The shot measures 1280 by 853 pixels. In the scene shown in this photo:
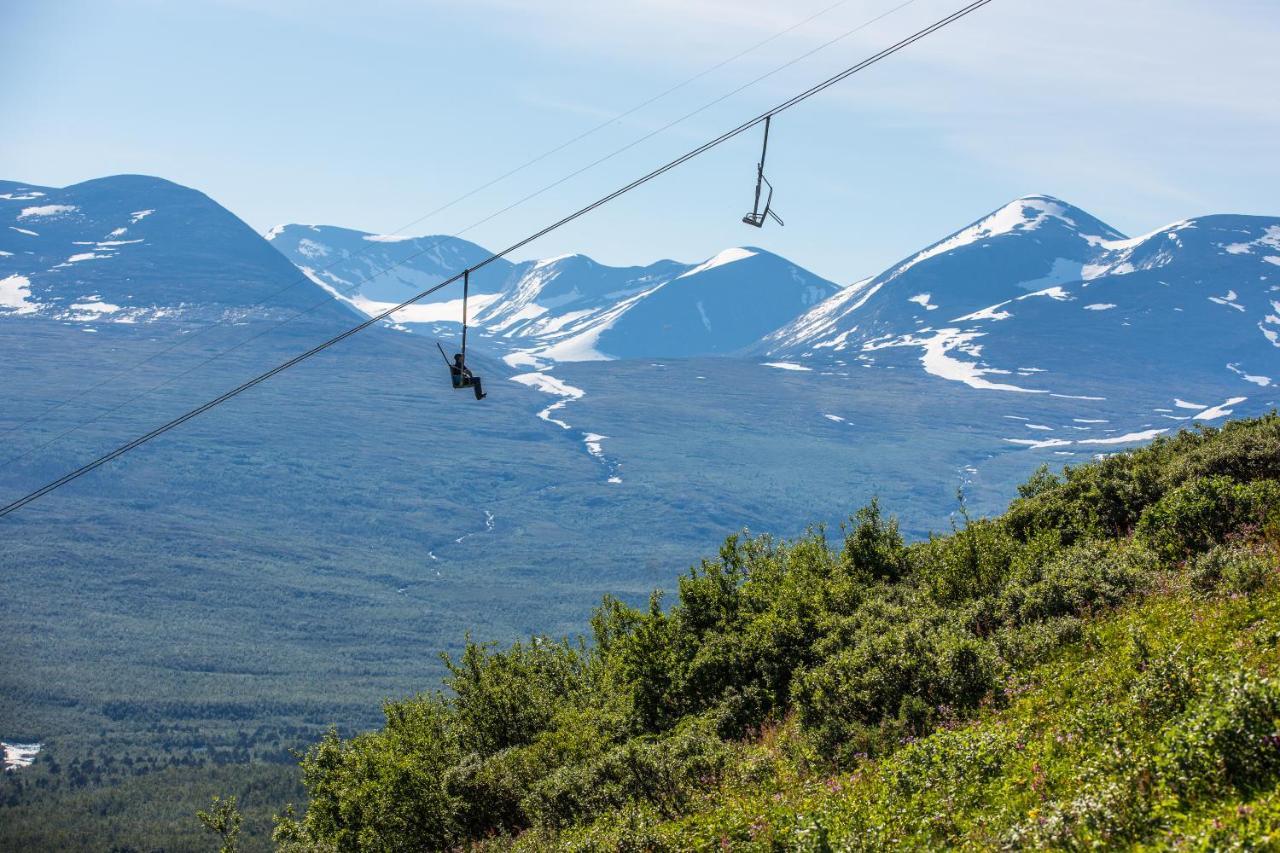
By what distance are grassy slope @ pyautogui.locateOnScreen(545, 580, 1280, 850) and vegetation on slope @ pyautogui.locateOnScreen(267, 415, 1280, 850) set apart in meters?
0.05

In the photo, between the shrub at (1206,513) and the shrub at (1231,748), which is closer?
the shrub at (1231,748)

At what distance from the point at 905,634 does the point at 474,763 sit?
51.6 feet

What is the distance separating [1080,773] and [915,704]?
7806 millimetres

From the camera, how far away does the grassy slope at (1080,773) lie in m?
13.3

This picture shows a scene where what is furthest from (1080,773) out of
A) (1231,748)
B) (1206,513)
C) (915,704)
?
(1206,513)

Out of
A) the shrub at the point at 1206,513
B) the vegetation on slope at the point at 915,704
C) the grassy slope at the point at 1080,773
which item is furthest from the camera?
the shrub at the point at 1206,513

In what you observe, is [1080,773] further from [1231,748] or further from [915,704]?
[915,704]

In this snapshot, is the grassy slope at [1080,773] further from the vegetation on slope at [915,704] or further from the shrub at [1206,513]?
the shrub at [1206,513]

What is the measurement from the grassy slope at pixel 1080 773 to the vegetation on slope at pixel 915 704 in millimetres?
54

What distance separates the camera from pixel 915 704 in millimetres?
22922

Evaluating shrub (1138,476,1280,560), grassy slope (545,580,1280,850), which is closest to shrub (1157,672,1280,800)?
grassy slope (545,580,1280,850)

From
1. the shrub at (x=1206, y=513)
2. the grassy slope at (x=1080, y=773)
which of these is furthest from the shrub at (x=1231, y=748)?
the shrub at (x=1206, y=513)

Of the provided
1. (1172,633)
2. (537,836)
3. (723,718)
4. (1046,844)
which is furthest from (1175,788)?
(723,718)

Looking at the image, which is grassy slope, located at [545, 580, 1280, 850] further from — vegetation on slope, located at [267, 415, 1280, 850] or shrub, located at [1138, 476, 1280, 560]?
shrub, located at [1138, 476, 1280, 560]
